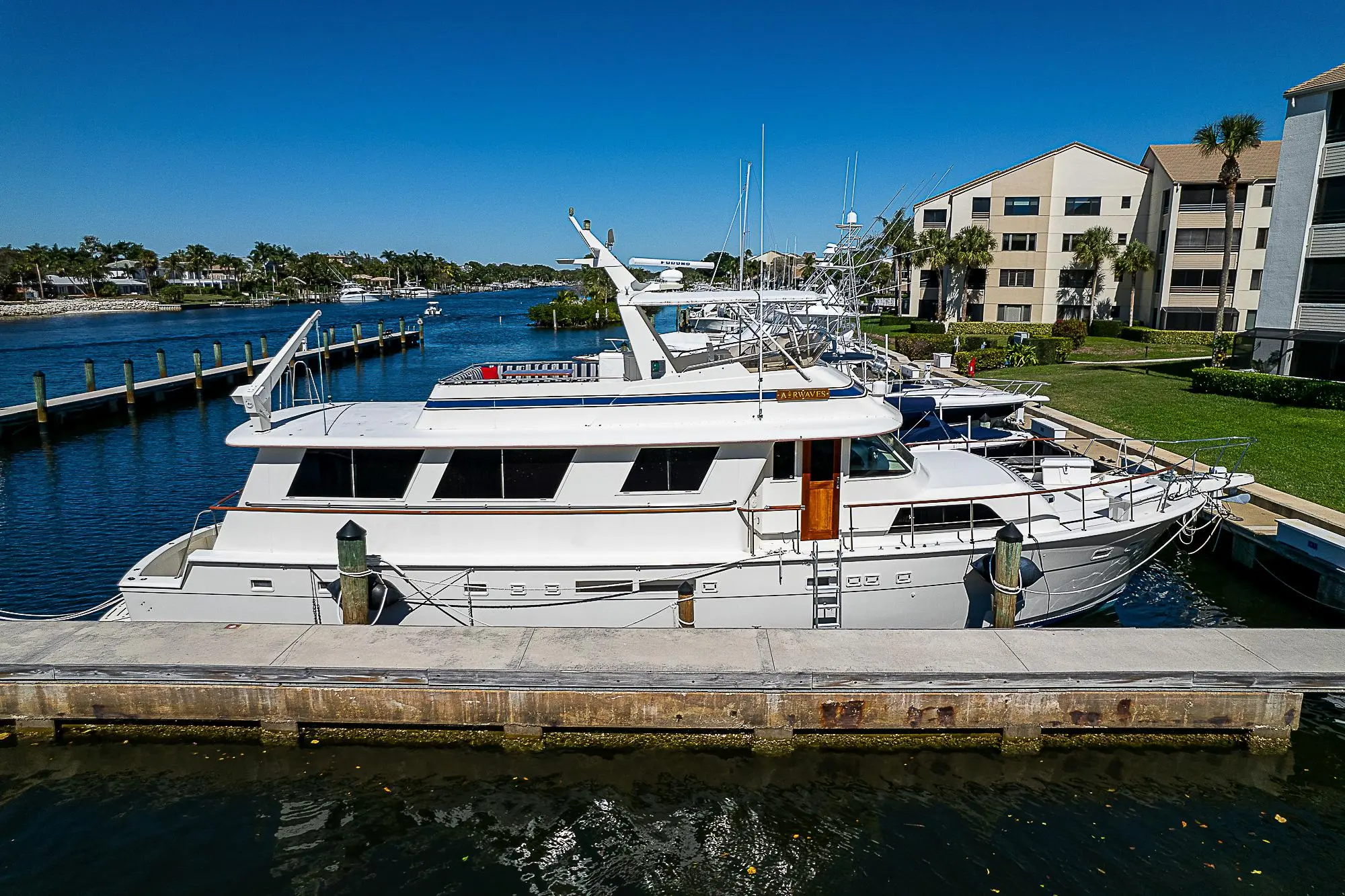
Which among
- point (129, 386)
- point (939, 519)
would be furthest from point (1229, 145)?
point (129, 386)

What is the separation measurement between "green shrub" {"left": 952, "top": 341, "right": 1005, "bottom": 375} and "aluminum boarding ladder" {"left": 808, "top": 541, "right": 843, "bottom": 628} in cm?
2577

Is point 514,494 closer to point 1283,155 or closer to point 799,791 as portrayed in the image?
point 799,791

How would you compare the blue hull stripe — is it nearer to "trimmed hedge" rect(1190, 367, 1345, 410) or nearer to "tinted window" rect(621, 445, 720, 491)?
"tinted window" rect(621, 445, 720, 491)

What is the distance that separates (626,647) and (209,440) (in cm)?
2298

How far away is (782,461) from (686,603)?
216cm

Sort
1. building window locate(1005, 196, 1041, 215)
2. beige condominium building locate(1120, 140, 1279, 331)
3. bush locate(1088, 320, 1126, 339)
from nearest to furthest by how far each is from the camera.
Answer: beige condominium building locate(1120, 140, 1279, 331)
bush locate(1088, 320, 1126, 339)
building window locate(1005, 196, 1041, 215)

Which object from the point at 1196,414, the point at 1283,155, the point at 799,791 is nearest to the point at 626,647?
the point at 799,791

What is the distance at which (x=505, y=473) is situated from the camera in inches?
409

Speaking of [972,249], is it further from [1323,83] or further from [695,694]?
[695,694]

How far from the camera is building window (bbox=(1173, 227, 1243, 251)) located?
43781 mm

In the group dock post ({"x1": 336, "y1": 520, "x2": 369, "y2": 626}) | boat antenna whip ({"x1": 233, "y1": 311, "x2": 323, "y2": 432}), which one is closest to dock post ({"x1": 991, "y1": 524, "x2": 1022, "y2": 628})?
dock post ({"x1": 336, "y1": 520, "x2": 369, "y2": 626})

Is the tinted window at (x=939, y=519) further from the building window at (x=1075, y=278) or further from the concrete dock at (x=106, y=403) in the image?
the building window at (x=1075, y=278)

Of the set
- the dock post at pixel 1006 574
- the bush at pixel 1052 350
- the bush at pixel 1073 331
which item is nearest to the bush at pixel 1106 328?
the bush at pixel 1073 331

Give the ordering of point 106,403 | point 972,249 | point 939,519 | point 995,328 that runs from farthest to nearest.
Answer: point 972,249 → point 995,328 → point 106,403 → point 939,519
